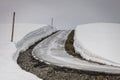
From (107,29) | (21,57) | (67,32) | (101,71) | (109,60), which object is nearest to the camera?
(101,71)

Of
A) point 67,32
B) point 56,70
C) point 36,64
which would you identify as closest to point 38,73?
point 56,70

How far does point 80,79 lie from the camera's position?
9.74 metres

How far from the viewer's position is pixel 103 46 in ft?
54.6

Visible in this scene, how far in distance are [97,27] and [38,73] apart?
1456cm

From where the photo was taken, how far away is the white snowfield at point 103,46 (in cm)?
1381

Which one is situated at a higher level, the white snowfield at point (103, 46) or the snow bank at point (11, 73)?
the snow bank at point (11, 73)

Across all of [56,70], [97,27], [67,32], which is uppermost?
[56,70]

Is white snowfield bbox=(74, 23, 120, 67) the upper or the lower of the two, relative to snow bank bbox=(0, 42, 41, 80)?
lower

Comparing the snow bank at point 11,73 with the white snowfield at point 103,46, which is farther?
the white snowfield at point 103,46

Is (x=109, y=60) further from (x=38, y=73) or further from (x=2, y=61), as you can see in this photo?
(x=2, y=61)

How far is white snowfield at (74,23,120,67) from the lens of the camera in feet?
45.3

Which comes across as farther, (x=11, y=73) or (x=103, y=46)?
(x=103, y=46)

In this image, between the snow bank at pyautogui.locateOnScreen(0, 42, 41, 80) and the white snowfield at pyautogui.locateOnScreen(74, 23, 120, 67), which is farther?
the white snowfield at pyautogui.locateOnScreen(74, 23, 120, 67)

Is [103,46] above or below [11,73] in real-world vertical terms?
below
